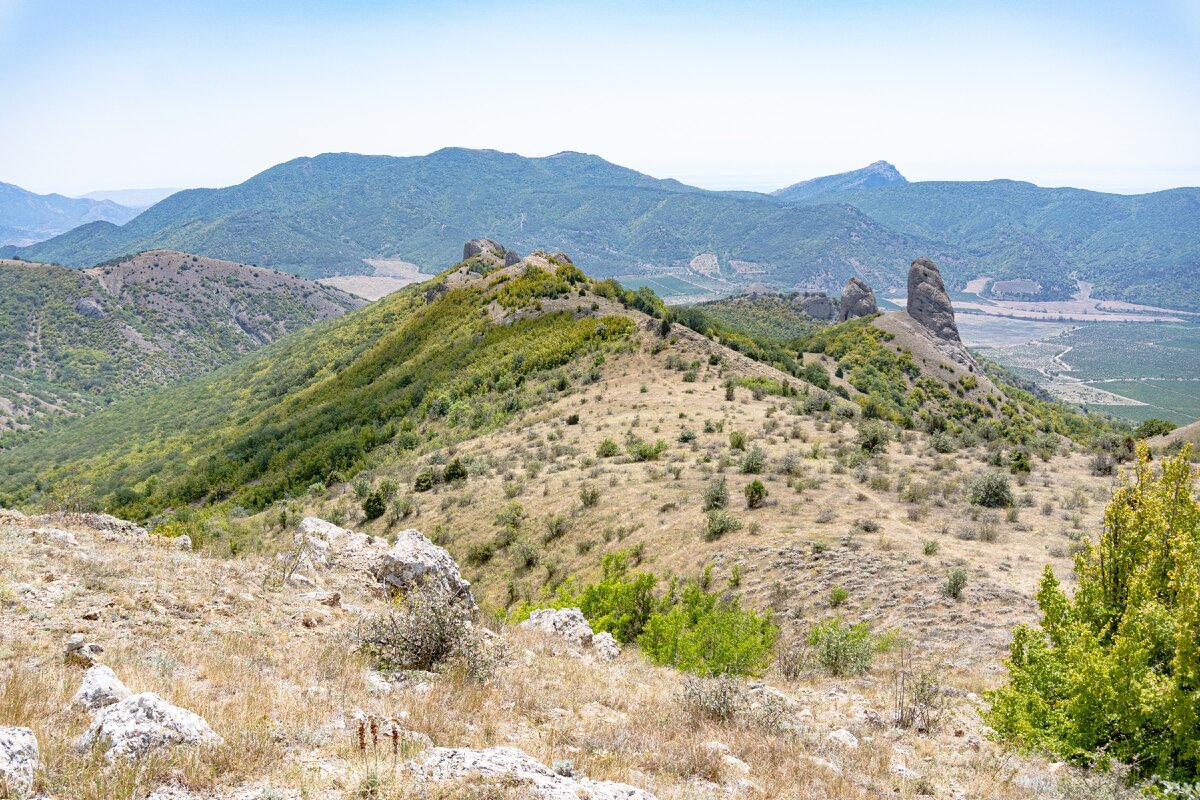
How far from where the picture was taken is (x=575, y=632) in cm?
1201

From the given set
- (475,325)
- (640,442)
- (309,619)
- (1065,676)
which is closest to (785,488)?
(640,442)

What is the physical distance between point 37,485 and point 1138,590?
79.7m

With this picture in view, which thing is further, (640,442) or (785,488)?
(640,442)

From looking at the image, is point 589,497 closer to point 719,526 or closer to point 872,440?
point 719,526

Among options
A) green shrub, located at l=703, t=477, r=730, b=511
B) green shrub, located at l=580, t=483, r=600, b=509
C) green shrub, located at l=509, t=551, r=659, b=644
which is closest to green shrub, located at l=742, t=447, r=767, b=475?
green shrub, located at l=703, t=477, r=730, b=511

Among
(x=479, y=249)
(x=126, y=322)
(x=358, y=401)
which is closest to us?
(x=358, y=401)

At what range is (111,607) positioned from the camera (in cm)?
750

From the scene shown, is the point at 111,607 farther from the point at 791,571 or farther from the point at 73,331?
the point at 73,331

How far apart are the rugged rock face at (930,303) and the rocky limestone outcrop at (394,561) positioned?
256 feet

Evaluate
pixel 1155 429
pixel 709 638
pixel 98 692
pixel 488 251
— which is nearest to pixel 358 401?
pixel 709 638

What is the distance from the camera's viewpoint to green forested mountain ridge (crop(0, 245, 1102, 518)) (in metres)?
37.8

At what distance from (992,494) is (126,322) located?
602 ft

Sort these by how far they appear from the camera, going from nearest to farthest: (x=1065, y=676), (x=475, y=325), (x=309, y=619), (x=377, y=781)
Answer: (x=377, y=781) < (x=1065, y=676) < (x=309, y=619) < (x=475, y=325)

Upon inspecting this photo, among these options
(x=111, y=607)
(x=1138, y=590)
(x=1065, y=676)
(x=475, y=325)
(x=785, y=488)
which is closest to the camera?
(x=1138, y=590)
